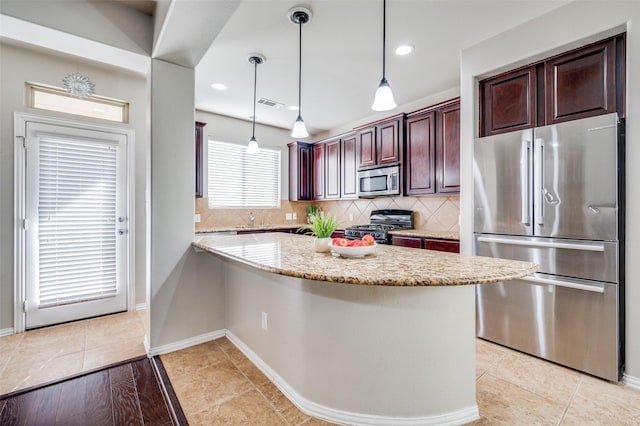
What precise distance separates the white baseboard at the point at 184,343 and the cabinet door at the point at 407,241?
210 centimetres

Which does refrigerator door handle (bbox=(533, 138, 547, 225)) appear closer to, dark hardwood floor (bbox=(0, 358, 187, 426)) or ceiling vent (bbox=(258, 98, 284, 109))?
dark hardwood floor (bbox=(0, 358, 187, 426))

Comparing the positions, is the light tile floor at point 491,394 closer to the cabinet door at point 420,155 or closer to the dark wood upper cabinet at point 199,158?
the cabinet door at point 420,155

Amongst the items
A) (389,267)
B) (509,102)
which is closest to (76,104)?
(389,267)

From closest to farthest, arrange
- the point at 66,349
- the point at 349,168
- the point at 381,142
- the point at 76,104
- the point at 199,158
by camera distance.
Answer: the point at 66,349
the point at 76,104
the point at 381,142
the point at 199,158
the point at 349,168

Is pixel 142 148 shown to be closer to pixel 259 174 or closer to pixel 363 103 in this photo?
pixel 259 174

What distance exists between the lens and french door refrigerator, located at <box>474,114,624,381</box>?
201cm

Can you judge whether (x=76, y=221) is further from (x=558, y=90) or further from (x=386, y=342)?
(x=558, y=90)

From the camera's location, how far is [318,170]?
5.09 m

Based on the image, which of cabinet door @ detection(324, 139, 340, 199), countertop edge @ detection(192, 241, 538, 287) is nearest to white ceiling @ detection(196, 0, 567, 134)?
cabinet door @ detection(324, 139, 340, 199)

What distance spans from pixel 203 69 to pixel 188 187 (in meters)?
1.37

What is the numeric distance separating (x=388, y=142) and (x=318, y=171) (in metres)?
1.52

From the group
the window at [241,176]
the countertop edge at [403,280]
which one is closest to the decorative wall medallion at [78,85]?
the window at [241,176]

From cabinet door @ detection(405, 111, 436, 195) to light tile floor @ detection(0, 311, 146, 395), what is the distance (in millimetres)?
3276

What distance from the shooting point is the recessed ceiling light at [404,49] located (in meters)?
2.63
